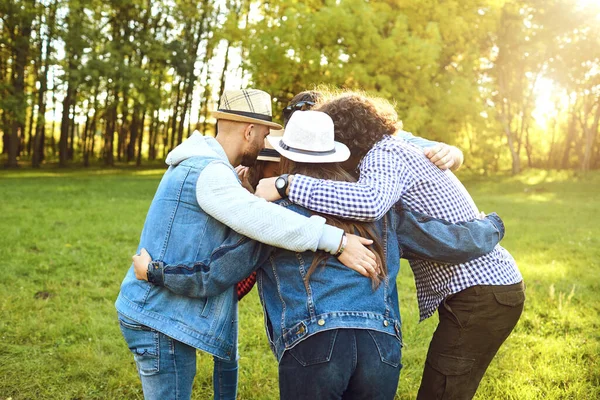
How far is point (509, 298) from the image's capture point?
287 cm

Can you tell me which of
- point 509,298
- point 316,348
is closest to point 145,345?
point 316,348

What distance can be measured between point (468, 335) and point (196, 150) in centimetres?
159

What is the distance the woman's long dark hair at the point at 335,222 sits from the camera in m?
2.37

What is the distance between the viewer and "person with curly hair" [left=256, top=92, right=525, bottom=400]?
2.68m

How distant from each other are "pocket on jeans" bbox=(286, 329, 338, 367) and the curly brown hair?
0.92 metres

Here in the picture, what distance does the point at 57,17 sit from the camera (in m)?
29.5

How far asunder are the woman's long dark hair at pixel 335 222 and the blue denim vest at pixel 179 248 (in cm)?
38

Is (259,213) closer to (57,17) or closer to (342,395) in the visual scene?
(342,395)

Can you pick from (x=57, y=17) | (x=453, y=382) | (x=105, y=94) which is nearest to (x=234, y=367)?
(x=453, y=382)

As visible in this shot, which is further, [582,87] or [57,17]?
[582,87]

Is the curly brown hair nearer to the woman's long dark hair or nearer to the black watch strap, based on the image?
the woman's long dark hair

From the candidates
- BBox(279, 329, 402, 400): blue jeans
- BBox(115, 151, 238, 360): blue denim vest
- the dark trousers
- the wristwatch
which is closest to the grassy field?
the dark trousers

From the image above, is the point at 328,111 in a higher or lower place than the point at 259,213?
higher

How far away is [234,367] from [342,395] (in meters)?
1.33
